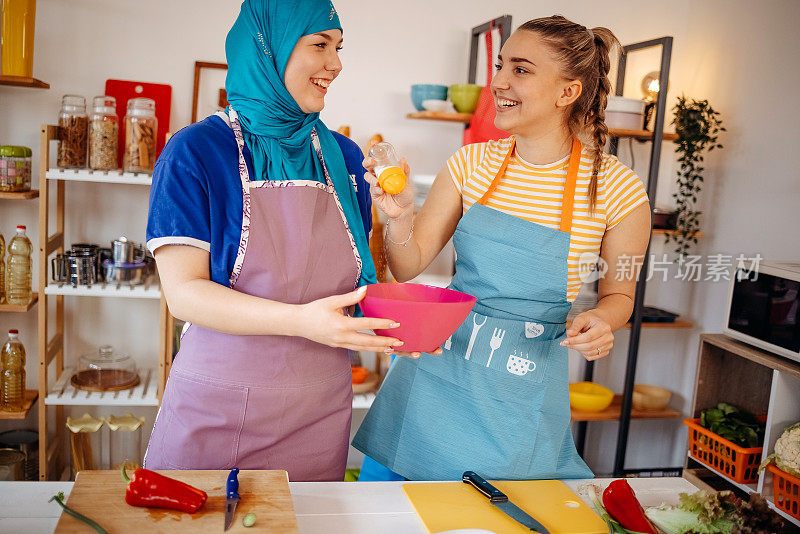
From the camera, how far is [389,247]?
1.47 m

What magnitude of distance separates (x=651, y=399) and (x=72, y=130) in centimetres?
264

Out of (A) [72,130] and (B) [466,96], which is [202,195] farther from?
(B) [466,96]

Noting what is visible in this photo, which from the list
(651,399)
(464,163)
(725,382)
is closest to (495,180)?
(464,163)

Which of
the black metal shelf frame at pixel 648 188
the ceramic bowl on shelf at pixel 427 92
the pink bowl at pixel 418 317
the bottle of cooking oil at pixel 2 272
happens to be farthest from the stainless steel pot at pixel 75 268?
the black metal shelf frame at pixel 648 188

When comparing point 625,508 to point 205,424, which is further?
point 205,424

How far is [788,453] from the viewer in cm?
219

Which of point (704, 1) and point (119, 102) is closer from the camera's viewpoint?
point (119, 102)

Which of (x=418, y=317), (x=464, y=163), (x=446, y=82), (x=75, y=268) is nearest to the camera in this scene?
(x=418, y=317)

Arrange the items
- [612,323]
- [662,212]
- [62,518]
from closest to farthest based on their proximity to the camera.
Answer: [62,518]
[612,323]
[662,212]

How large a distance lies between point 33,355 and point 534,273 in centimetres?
227

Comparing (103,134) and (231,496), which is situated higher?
(103,134)

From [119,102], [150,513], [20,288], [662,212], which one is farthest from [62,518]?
[662,212]

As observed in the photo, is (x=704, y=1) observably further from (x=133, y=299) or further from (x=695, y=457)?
(x=133, y=299)

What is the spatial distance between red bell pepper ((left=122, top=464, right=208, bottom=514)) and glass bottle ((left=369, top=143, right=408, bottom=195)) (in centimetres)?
58
